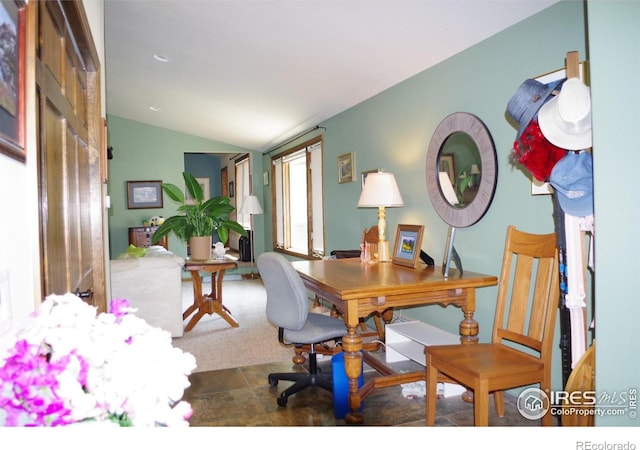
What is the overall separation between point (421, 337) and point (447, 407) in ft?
1.51

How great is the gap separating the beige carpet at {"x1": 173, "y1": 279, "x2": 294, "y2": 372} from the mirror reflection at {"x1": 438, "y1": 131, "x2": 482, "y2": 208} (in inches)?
73.0

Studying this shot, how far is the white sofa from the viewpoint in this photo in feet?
13.5

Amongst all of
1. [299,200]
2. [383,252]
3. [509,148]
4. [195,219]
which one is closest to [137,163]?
[299,200]

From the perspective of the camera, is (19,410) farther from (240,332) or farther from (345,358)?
(240,332)

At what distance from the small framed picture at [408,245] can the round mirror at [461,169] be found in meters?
0.34

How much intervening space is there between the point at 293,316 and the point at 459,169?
1.52 metres

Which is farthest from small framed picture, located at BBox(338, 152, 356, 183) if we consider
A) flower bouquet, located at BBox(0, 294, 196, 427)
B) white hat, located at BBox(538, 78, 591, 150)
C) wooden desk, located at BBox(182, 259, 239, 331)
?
flower bouquet, located at BBox(0, 294, 196, 427)

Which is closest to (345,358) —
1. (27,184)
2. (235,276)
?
(27,184)

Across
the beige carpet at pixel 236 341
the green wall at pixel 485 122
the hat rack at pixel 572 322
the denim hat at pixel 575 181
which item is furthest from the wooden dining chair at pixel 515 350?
the beige carpet at pixel 236 341

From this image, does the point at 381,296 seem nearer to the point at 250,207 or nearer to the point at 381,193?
the point at 381,193

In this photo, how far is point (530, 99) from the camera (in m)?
1.91

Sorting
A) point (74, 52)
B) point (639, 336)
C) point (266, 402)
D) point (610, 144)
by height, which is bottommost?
point (266, 402)

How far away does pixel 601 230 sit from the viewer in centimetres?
149

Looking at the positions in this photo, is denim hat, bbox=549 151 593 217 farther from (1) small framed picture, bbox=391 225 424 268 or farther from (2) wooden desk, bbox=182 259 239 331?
(2) wooden desk, bbox=182 259 239 331
